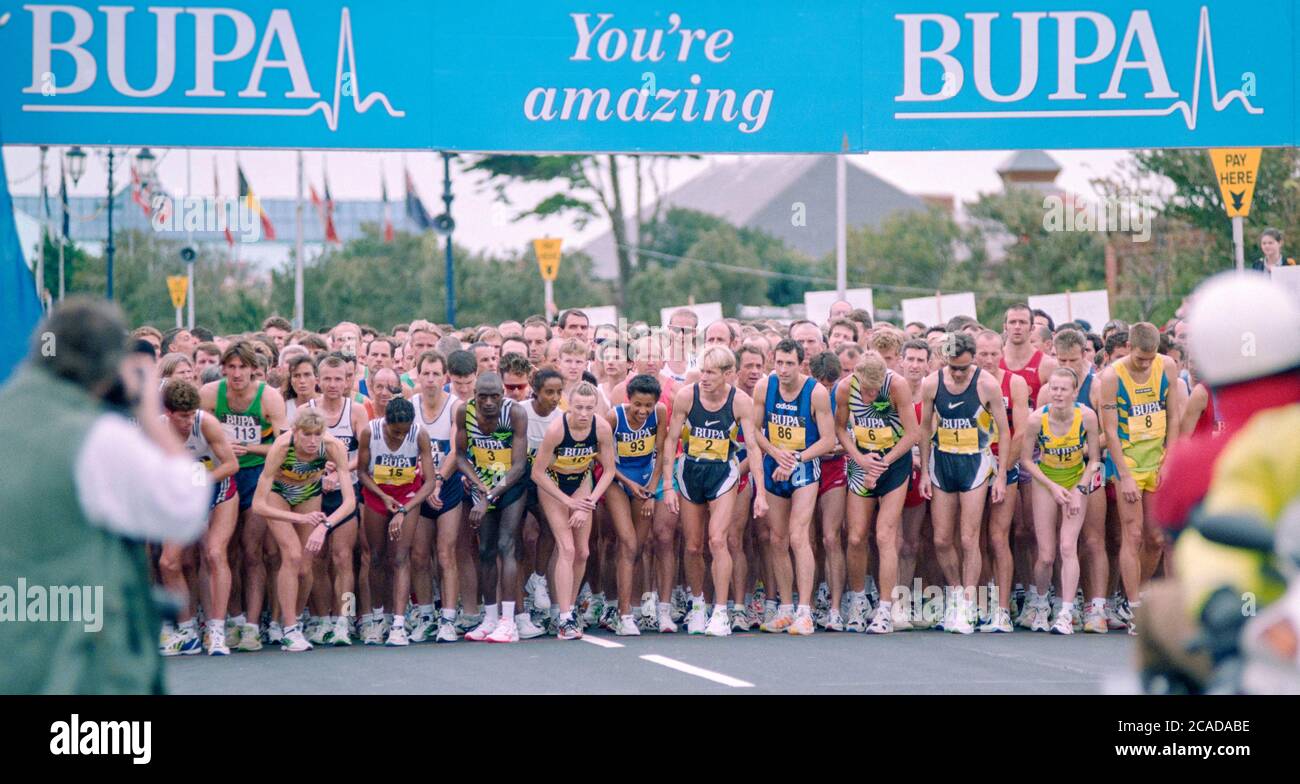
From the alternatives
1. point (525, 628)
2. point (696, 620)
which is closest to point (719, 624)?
point (696, 620)

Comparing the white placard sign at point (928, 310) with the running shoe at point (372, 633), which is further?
the white placard sign at point (928, 310)

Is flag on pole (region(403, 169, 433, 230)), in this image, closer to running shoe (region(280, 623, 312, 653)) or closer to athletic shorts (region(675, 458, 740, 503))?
athletic shorts (region(675, 458, 740, 503))

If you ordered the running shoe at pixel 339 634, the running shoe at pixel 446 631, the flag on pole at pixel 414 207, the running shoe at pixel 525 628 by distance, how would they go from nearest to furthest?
the running shoe at pixel 339 634 → the running shoe at pixel 446 631 → the running shoe at pixel 525 628 → the flag on pole at pixel 414 207

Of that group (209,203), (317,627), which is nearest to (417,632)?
(317,627)

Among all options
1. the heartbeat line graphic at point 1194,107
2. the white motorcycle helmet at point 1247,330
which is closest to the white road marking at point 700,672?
the heartbeat line graphic at point 1194,107

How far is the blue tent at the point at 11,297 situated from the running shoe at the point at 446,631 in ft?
13.2

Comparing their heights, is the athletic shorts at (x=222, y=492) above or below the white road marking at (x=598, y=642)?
above

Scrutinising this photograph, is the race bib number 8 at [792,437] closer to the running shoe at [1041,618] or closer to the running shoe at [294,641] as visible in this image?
the running shoe at [1041,618]

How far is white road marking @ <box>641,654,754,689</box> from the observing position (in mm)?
10234

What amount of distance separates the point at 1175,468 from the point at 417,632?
8472 millimetres

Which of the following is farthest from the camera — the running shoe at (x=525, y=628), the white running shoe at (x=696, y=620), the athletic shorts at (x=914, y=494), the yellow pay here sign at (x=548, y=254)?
the yellow pay here sign at (x=548, y=254)

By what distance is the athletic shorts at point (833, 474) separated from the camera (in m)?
13.2

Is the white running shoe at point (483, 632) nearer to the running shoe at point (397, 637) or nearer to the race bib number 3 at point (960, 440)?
the running shoe at point (397, 637)
